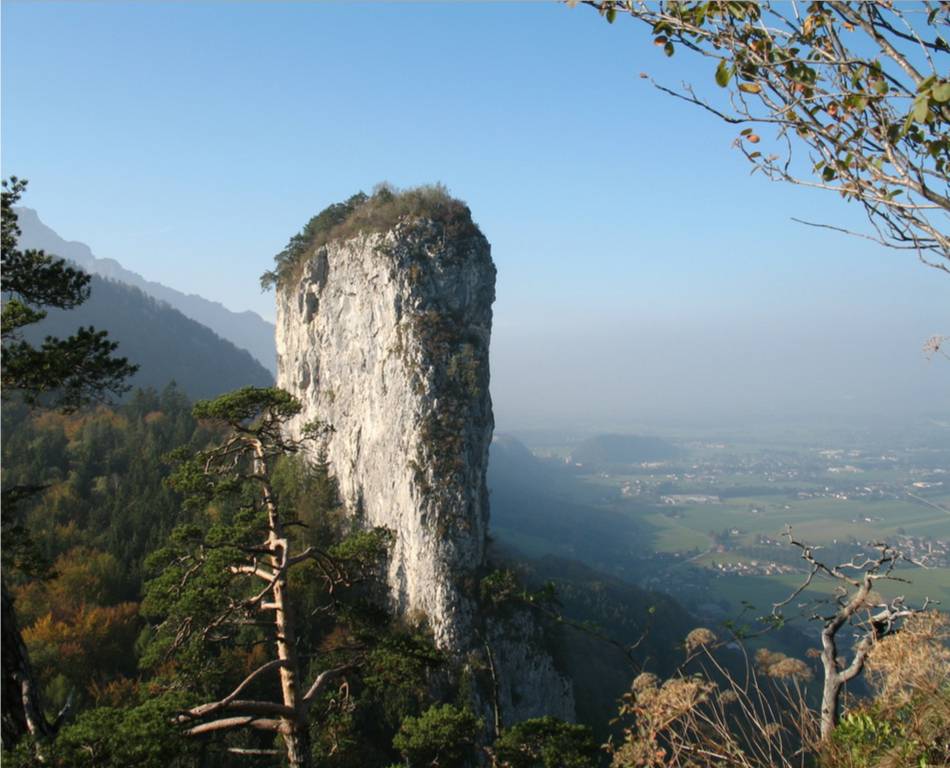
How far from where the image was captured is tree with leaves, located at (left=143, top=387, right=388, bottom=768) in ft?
21.2

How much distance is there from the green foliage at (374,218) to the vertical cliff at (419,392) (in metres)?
0.09

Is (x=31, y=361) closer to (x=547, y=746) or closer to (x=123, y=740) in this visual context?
(x=123, y=740)

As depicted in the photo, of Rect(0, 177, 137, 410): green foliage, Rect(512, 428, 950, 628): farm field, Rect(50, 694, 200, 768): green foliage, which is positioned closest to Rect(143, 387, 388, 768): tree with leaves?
Rect(50, 694, 200, 768): green foliage

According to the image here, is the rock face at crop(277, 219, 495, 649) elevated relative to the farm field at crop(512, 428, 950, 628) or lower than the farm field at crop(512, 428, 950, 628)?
elevated

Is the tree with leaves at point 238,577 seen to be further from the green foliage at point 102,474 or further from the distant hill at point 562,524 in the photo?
the distant hill at point 562,524

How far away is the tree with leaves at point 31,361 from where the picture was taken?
18.2 ft

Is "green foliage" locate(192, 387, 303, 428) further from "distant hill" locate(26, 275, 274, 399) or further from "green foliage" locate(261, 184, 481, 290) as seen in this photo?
"distant hill" locate(26, 275, 274, 399)

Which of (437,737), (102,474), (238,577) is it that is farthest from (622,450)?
(238,577)

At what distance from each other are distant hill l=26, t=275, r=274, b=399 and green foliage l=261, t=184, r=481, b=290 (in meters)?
63.2

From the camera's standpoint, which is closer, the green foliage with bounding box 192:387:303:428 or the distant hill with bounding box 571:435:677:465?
the green foliage with bounding box 192:387:303:428

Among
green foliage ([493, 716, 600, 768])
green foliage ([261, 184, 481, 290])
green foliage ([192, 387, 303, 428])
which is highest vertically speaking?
green foliage ([261, 184, 481, 290])

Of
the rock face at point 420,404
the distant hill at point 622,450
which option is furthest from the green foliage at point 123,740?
the distant hill at point 622,450

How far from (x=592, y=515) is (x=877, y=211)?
110039 millimetres

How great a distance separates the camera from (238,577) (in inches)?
279
